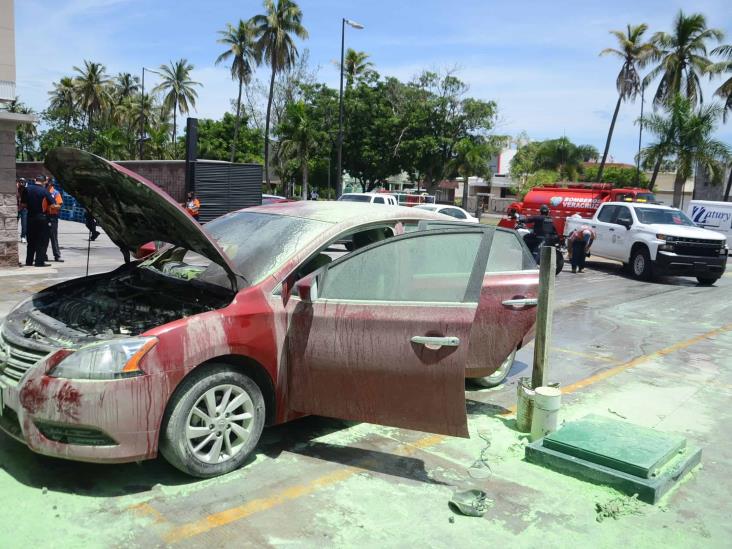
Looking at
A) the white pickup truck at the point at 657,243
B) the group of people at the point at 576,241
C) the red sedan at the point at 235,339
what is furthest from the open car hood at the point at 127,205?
the white pickup truck at the point at 657,243

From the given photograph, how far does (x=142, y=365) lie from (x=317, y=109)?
4466cm

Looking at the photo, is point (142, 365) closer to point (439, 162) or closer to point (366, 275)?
point (366, 275)

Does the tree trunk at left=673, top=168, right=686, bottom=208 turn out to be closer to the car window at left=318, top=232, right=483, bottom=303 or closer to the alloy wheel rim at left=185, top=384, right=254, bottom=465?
the car window at left=318, top=232, right=483, bottom=303

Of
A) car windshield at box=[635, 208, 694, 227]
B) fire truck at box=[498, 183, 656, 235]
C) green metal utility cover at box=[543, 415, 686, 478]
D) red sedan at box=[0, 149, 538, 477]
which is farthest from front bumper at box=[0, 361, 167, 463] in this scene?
fire truck at box=[498, 183, 656, 235]

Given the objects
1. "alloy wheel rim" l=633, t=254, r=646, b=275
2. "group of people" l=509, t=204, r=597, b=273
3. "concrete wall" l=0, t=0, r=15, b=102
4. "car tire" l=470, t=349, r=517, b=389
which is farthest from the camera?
"alloy wheel rim" l=633, t=254, r=646, b=275

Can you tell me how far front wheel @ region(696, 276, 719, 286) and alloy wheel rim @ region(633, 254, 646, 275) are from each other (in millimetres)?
1237

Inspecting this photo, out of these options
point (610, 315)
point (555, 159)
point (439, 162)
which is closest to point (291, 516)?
point (610, 315)

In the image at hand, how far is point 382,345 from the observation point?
386 centimetres

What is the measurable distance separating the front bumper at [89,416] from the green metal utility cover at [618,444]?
104 inches

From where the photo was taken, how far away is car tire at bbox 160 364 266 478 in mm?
3562

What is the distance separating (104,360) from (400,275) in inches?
71.9

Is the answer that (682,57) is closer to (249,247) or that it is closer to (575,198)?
(575,198)

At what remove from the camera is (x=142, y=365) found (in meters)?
3.41

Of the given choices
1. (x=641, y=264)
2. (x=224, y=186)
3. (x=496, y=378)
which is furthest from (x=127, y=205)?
(x=224, y=186)
